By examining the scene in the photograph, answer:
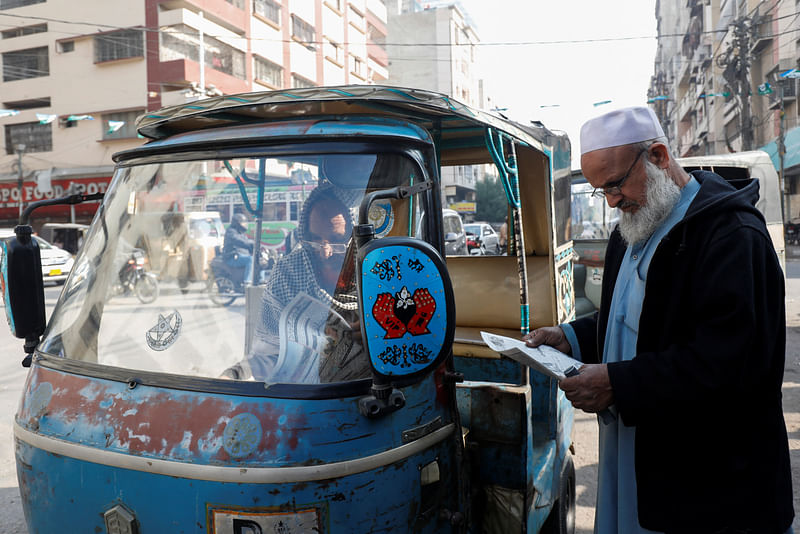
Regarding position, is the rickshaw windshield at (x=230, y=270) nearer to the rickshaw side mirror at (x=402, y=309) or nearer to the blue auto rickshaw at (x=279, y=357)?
the blue auto rickshaw at (x=279, y=357)

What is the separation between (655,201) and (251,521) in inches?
56.5

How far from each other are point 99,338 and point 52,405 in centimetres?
33

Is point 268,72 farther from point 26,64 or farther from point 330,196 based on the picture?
point 330,196

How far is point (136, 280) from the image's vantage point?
89.4 inches

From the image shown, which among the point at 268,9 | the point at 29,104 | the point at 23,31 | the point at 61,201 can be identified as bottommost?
the point at 61,201

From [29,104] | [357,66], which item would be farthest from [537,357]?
[357,66]

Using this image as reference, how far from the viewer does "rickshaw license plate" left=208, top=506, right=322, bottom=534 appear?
156cm

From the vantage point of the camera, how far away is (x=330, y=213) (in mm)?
2072

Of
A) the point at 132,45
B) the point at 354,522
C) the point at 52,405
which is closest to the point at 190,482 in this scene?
the point at 354,522

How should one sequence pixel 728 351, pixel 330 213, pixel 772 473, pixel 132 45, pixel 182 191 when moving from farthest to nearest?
1. pixel 132 45
2. pixel 182 191
3. pixel 330 213
4. pixel 772 473
5. pixel 728 351

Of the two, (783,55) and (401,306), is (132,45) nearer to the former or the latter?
(783,55)

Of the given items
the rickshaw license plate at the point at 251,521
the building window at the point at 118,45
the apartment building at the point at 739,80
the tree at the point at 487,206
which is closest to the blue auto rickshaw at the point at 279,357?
the rickshaw license plate at the point at 251,521

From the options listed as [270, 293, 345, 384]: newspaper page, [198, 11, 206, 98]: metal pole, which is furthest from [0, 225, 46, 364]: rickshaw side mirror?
[198, 11, 206, 98]: metal pole

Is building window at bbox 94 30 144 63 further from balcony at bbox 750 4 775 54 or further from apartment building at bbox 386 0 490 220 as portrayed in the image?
apartment building at bbox 386 0 490 220
